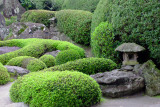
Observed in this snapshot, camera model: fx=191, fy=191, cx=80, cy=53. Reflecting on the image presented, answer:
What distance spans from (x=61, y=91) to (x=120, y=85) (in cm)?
199

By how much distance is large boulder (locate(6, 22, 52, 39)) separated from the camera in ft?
49.4

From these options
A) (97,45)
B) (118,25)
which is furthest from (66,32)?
(118,25)

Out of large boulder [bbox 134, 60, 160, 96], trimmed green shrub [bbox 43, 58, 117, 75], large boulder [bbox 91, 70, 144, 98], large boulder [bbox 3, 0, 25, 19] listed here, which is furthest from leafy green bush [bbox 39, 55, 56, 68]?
large boulder [bbox 3, 0, 25, 19]

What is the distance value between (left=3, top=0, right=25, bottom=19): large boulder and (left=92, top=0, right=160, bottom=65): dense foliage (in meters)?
A: 15.5

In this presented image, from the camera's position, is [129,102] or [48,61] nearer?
[129,102]

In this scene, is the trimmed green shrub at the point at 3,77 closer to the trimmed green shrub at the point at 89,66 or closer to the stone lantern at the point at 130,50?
the trimmed green shrub at the point at 89,66

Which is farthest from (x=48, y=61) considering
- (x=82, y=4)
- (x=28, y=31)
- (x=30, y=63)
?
(x=82, y=4)

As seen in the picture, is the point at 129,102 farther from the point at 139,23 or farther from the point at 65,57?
the point at 65,57

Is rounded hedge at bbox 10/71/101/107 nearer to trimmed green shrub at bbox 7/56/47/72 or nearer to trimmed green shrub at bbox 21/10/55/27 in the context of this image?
trimmed green shrub at bbox 7/56/47/72

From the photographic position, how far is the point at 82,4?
16.5 m

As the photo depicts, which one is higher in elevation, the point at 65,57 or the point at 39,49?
the point at 65,57

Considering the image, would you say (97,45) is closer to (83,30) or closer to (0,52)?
(83,30)

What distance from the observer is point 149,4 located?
6504mm

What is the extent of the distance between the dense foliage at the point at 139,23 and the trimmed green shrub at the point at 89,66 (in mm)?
1296
